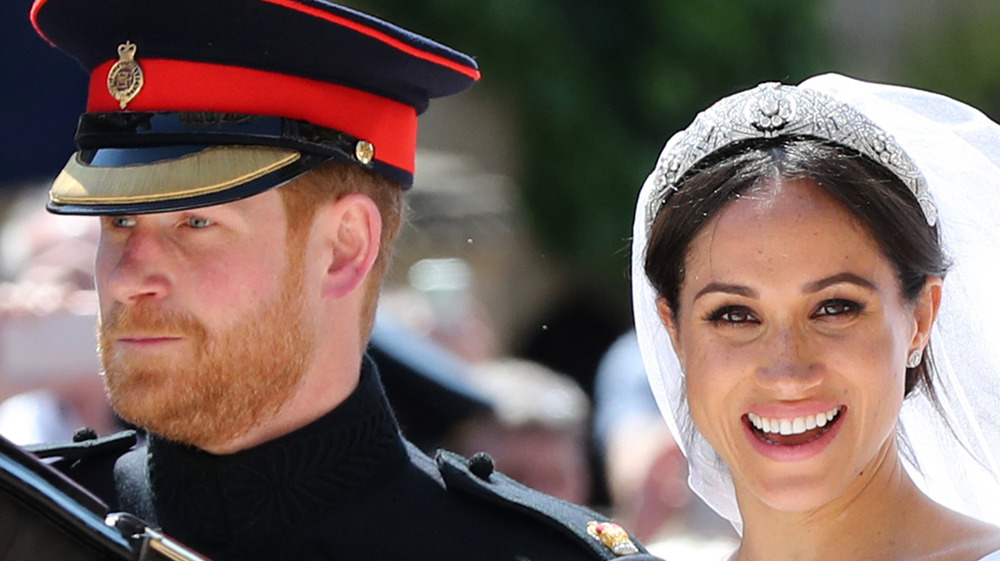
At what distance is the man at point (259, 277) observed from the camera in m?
2.58

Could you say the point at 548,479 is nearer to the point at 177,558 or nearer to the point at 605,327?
the point at 177,558

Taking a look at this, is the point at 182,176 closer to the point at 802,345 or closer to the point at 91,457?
the point at 91,457

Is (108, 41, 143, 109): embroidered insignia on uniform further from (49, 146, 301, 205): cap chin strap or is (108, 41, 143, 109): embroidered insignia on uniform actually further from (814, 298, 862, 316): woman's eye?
(814, 298, 862, 316): woman's eye

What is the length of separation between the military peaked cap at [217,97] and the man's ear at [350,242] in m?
0.07

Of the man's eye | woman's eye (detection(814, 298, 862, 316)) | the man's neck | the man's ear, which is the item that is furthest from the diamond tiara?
the man's eye

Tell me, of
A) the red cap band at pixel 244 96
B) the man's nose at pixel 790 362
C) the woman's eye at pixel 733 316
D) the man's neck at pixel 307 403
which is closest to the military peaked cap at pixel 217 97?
the red cap band at pixel 244 96

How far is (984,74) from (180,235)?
7915mm

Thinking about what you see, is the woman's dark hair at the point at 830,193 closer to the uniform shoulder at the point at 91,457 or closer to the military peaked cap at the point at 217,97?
the military peaked cap at the point at 217,97

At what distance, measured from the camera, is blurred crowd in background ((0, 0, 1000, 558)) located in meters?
4.80

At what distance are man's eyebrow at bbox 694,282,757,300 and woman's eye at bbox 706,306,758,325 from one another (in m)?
0.03

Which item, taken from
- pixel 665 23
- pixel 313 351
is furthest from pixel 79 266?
pixel 665 23

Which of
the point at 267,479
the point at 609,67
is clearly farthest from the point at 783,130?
the point at 609,67

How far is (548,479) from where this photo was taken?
4.78m

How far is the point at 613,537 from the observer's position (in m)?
2.77
